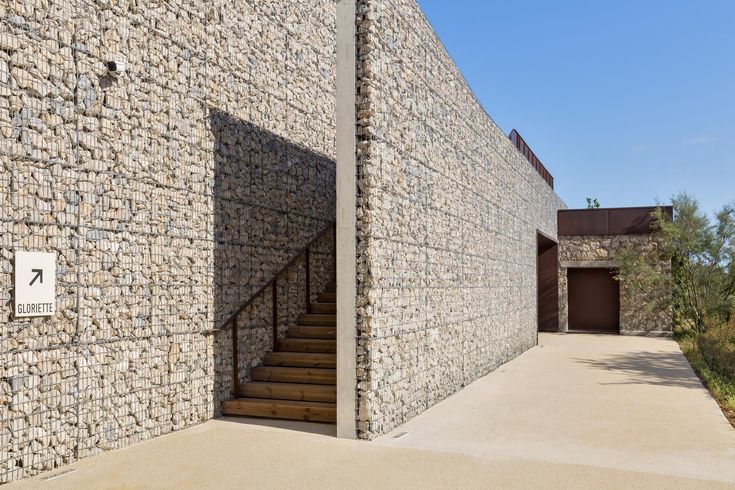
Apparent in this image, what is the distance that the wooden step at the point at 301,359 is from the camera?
311 inches

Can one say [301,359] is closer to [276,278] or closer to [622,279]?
[276,278]

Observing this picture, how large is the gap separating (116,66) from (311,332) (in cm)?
411

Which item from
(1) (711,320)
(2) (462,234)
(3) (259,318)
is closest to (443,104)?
(2) (462,234)

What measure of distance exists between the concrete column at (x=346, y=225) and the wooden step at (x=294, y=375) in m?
1.22

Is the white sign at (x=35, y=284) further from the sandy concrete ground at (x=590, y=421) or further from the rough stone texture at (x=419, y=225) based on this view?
the sandy concrete ground at (x=590, y=421)

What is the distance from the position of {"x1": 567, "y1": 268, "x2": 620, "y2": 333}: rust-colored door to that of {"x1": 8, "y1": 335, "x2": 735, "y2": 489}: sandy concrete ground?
12.2 meters

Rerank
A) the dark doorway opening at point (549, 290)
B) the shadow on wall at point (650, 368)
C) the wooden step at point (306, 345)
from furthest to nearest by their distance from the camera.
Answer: the dark doorway opening at point (549, 290), the shadow on wall at point (650, 368), the wooden step at point (306, 345)

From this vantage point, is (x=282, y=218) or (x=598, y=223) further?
(x=598, y=223)

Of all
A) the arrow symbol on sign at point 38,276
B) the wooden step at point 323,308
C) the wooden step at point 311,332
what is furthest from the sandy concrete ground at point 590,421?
the arrow symbol on sign at point 38,276

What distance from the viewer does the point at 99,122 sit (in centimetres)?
595

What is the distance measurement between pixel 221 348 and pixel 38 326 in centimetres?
250

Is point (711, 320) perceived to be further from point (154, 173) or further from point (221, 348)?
point (154, 173)

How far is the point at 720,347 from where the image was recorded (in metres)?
13.7

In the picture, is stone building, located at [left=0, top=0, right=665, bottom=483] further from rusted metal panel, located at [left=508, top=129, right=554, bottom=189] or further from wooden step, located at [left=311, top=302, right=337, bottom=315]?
rusted metal panel, located at [left=508, top=129, right=554, bottom=189]
